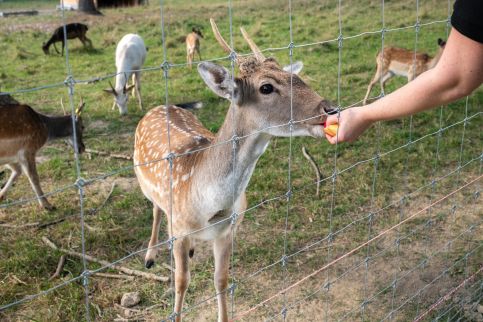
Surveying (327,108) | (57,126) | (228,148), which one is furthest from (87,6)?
(327,108)

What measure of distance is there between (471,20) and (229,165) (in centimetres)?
128

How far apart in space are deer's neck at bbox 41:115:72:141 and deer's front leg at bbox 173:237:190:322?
277cm

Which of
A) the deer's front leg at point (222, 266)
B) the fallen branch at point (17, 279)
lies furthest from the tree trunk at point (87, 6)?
the deer's front leg at point (222, 266)

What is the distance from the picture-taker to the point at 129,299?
309 cm

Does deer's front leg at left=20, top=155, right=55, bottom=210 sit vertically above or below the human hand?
below

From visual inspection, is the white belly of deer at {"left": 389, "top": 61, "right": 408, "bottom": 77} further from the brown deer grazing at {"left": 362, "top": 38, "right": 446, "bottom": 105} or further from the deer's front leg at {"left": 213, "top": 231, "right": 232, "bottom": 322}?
the deer's front leg at {"left": 213, "top": 231, "right": 232, "bottom": 322}

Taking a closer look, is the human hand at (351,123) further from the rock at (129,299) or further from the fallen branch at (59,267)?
the fallen branch at (59,267)

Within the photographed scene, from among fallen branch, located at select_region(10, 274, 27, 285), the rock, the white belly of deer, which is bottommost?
the rock

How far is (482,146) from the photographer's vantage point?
520 centimetres

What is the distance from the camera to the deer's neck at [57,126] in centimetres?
501

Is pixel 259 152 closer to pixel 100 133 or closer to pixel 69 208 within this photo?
pixel 69 208

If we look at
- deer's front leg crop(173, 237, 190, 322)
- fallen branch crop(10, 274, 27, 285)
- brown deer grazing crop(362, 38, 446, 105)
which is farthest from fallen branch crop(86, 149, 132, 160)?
brown deer grazing crop(362, 38, 446, 105)

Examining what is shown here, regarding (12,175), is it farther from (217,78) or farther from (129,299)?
(217,78)

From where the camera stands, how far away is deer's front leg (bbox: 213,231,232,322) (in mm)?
2797
